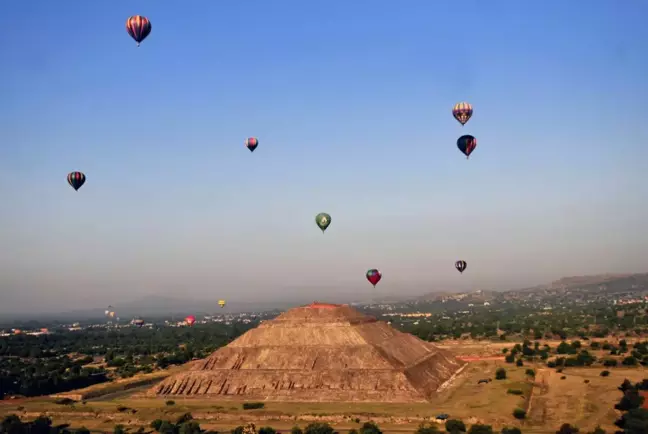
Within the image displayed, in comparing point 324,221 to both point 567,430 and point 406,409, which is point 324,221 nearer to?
point 406,409

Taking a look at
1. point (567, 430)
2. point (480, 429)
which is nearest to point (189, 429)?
point (480, 429)

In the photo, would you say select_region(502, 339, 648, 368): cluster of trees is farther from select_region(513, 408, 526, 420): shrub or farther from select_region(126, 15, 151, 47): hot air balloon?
select_region(126, 15, 151, 47): hot air balloon

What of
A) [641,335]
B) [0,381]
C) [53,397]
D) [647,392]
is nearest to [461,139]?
[647,392]

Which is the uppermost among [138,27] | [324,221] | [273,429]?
[138,27]

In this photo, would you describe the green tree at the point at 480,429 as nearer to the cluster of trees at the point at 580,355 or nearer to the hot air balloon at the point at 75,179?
the cluster of trees at the point at 580,355

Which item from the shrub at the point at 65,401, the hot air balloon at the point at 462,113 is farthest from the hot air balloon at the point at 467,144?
the shrub at the point at 65,401

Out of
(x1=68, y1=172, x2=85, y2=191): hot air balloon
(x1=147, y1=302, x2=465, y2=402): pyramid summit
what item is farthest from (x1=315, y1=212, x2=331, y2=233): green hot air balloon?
(x1=68, y1=172, x2=85, y2=191): hot air balloon
